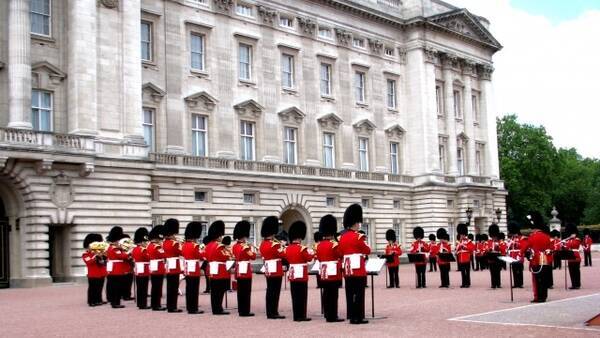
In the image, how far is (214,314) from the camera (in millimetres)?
17531

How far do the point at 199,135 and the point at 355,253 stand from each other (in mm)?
25968

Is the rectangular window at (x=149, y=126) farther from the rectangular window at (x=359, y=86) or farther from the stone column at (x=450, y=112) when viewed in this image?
→ the stone column at (x=450, y=112)

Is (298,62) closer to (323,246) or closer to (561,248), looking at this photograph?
(561,248)

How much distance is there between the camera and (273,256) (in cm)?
1656

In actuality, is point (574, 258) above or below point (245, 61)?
below

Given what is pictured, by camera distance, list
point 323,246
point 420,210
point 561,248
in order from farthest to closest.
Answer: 1. point 420,210
2. point 561,248
3. point 323,246

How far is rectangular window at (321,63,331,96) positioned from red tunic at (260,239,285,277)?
31180 millimetres

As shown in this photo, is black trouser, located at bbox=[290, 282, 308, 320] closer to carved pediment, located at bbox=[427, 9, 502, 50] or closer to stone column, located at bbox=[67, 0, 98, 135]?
stone column, located at bbox=[67, 0, 98, 135]

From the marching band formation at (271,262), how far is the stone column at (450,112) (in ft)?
97.6

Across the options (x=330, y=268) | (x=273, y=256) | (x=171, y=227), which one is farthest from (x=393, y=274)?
(x=330, y=268)

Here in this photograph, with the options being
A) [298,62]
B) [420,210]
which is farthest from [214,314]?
[420,210]

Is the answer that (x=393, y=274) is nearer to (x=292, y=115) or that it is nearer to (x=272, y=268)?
(x=272, y=268)

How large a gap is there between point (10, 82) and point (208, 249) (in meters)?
16.8

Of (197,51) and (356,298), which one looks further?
(197,51)
